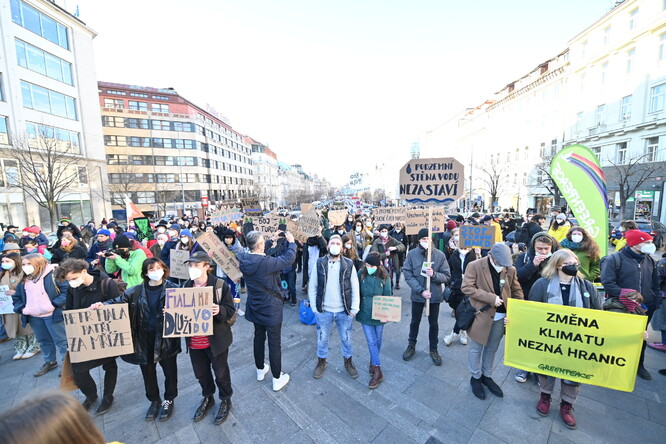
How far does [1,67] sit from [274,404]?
33288mm

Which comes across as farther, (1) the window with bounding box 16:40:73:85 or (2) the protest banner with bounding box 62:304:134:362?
(1) the window with bounding box 16:40:73:85

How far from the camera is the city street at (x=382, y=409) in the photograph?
10.8 ft

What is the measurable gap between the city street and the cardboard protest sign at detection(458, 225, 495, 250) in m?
2.36

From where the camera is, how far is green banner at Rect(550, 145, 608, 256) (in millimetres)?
5746

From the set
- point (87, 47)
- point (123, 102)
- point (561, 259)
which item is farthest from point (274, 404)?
point (123, 102)

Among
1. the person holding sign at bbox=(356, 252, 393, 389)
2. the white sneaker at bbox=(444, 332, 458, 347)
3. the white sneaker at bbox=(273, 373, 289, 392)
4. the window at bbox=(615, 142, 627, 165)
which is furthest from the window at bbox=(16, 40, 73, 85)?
the window at bbox=(615, 142, 627, 165)

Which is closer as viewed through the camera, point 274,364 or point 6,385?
point 274,364

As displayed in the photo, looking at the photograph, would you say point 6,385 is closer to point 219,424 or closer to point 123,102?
point 219,424

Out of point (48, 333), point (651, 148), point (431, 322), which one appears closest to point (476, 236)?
point (431, 322)

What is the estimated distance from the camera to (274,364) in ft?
13.4

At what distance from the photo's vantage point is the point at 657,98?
23.7m

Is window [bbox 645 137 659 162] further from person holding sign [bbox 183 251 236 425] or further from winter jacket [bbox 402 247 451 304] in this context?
person holding sign [bbox 183 251 236 425]

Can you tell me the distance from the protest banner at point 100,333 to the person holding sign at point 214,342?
720 mm

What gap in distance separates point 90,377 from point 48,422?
386 centimetres
